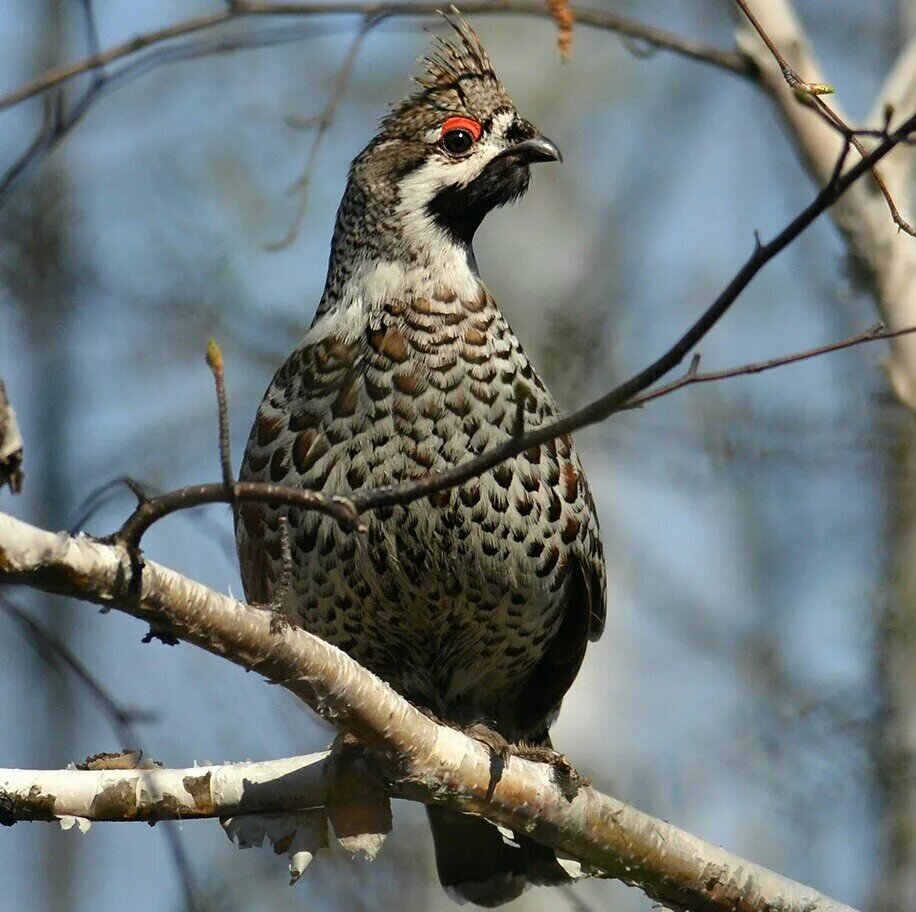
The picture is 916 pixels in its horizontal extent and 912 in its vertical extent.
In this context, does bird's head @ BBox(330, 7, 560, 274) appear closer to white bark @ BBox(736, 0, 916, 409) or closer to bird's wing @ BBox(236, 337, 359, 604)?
bird's wing @ BBox(236, 337, 359, 604)

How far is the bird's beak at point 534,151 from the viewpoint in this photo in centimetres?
438

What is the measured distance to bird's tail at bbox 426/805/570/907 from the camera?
449 cm

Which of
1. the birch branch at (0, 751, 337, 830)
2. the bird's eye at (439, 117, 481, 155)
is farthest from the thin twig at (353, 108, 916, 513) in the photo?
Answer: the bird's eye at (439, 117, 481, 155)

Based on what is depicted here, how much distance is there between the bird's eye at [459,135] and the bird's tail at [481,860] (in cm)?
209

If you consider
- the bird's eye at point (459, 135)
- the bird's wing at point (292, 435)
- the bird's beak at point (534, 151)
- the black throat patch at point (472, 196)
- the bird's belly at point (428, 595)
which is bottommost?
the bird's belly at point (428, 595)

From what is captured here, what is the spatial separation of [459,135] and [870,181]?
1.38 m

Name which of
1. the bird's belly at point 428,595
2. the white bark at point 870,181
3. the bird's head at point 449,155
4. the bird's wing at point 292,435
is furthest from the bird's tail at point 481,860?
the white bark at point 870,181

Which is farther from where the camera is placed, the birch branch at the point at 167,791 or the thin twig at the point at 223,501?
the birch branch at the point at 167,791

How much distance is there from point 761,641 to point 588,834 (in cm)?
582

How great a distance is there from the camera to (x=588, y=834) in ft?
12.0

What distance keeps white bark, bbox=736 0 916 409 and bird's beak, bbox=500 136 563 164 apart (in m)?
0.89

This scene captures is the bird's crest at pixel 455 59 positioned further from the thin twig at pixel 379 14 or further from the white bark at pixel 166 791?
the white bark at pixel 166 791

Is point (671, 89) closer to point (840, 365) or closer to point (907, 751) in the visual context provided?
point (840, 365)

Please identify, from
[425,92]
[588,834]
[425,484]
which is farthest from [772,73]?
[425,484]
